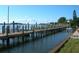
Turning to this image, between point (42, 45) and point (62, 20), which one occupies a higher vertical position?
point (62, 20)

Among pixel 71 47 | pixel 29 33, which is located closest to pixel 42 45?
pixel 29 33

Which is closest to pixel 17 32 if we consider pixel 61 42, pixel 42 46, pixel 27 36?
pixel 27 36

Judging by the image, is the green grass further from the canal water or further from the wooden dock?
the wooden dock

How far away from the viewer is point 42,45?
3.69 metres

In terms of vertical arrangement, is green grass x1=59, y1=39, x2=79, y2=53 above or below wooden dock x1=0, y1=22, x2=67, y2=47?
below

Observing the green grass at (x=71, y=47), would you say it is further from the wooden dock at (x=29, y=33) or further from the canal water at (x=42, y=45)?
the wooden dock at (x=29, y=33)

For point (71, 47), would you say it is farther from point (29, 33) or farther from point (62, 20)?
point (29, 33)

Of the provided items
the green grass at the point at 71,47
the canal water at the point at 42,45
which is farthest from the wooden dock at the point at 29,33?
the green grass at the point at 71,47

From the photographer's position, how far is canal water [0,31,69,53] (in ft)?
11.9

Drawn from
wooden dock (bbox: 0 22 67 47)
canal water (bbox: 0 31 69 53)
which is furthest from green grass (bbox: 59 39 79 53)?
wooden dock (bbox: 0 22 67 47)

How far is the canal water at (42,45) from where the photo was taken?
3.63m
